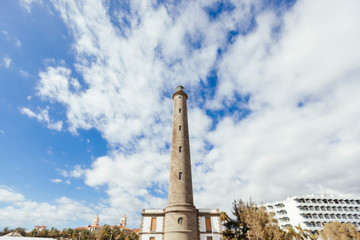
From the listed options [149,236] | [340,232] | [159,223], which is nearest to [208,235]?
[159,223]

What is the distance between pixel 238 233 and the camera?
105 ft

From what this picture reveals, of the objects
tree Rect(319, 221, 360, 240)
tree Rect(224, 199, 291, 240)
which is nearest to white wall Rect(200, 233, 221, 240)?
tree Rect(224, 199, 291, 240)

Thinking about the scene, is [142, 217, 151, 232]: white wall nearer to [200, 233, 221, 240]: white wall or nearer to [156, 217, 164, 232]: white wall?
[156, 217, 164, 232]: white wall

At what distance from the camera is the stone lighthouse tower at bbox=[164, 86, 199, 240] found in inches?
967

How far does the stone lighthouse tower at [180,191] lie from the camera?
2456 centimetres

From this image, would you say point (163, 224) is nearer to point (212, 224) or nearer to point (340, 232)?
point (212, 224)

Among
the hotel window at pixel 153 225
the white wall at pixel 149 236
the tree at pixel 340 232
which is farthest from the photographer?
the tree at pixel 340 232

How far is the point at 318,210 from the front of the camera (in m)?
65.1

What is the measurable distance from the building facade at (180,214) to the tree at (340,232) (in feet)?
100

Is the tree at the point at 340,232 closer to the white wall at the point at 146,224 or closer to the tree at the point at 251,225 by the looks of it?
the tree at the point at 251,225

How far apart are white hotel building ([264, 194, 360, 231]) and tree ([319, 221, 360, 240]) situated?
21.8m

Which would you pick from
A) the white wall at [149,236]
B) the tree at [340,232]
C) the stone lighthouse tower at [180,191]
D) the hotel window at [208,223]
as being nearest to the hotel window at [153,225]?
the white wall at [149,236]

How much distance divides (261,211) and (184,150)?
1611 centimetres

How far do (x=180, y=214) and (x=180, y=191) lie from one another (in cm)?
295
